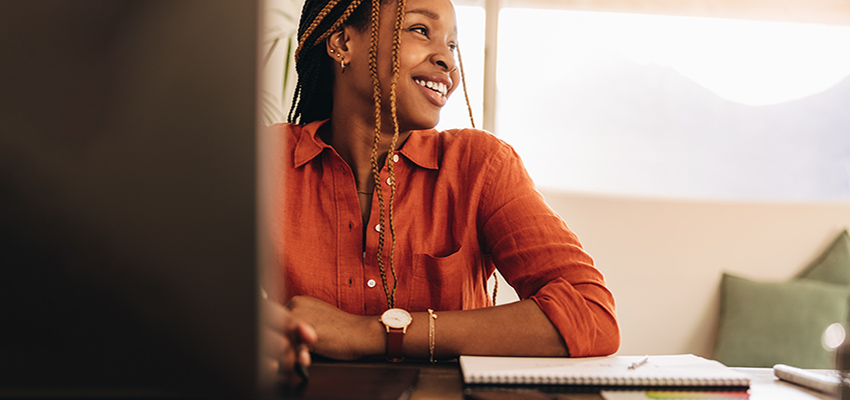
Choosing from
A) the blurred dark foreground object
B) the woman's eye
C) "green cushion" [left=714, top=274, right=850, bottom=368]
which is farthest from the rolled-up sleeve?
"green cushion" [left=714, top=274, right=850, bottom=368]

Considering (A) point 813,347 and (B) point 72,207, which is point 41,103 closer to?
(B) point 72,207

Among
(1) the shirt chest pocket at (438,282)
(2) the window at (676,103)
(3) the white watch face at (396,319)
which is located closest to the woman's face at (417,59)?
(1) the shirt chest pocket at (438,282)

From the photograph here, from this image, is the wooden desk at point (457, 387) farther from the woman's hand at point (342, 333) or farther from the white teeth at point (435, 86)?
the white teeth at point (435, 86)

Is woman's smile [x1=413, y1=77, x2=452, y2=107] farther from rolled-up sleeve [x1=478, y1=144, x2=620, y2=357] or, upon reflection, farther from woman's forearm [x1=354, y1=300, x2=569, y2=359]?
woman's forearm [x1=354, y1=300, x2=569, y2=359]

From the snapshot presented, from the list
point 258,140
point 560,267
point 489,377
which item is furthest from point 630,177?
point 258,140

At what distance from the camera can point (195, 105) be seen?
0.34m

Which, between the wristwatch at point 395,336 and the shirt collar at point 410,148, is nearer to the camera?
the wristwatch at point 395,336

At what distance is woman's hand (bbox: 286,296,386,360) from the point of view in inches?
32.2

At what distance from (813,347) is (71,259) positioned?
2.31 meters

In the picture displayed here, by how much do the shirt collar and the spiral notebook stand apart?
61 cm

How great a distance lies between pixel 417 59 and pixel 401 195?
31 centimetres

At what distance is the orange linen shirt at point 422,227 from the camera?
1.11 m

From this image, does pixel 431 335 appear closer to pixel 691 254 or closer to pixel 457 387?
pixel 457 387

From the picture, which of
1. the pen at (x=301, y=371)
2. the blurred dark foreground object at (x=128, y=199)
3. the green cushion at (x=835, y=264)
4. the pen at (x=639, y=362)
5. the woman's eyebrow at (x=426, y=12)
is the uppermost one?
the woman's eyebrow at (x=426, y=12)
